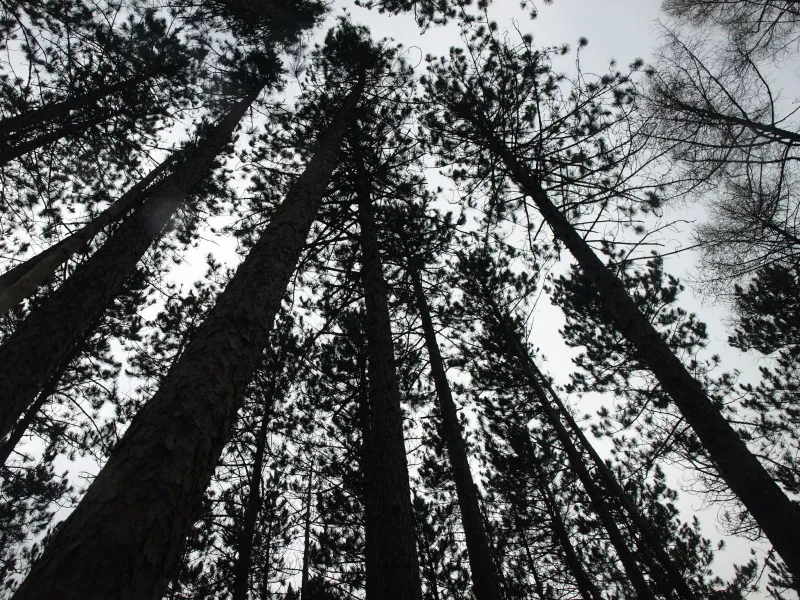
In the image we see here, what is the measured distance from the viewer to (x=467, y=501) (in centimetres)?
560

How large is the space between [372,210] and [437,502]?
8.49 meters

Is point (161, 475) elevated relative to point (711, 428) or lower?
lower

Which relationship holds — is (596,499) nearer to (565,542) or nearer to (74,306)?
(565,542)

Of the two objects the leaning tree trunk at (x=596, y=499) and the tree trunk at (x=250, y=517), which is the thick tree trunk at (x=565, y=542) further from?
the tree trunk at (x=250, y=517)

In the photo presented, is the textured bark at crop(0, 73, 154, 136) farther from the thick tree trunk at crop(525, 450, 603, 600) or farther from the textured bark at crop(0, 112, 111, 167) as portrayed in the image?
the thick tree trunk at crop(525, 450, 603, 600)

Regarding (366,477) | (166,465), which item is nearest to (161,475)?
(166,465)

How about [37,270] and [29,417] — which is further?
[29,417]

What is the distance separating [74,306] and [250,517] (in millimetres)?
5096

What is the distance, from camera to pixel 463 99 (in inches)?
269

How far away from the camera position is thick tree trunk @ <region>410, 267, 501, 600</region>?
4.95 m

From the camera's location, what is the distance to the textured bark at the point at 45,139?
5.33 meters

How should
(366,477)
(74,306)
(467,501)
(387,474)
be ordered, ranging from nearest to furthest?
(387,474) → (74,306) → (467,501) → (366,477)

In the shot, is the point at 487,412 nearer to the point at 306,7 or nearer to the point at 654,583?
the point at 654,583

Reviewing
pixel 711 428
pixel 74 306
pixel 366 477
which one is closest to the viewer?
pixel 711 428
